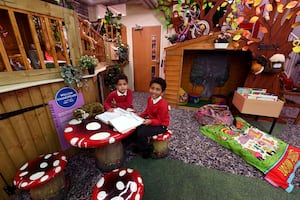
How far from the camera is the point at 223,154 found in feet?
5.78

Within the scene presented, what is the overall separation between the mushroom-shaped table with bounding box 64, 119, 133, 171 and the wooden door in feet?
10.3

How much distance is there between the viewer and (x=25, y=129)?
1.23 metres

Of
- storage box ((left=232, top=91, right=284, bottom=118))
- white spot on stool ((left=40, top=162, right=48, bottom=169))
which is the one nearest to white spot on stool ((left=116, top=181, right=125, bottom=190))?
white spot on stool ((left=40, top=162, right=48, bottom=169))

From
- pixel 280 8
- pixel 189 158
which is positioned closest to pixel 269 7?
pixel 280 8

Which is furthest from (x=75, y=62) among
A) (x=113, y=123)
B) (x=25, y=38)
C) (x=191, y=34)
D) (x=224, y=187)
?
(x=191, y=34)

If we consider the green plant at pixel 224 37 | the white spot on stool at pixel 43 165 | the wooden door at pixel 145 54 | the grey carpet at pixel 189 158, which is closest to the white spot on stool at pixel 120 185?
the grey carpet at pixel 189 158

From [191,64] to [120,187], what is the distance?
10.3 ft

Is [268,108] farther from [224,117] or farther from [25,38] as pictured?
[25,38]

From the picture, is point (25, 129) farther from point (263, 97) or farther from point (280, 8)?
point (280, 8)

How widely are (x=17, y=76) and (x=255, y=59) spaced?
3.26 meters

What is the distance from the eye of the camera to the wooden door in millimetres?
3803

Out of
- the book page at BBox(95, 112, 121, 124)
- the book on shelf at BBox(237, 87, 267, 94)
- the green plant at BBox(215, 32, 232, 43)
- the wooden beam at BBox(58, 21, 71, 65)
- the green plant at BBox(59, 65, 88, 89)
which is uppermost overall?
the green plant at BBox(215, 32, 232, 43)

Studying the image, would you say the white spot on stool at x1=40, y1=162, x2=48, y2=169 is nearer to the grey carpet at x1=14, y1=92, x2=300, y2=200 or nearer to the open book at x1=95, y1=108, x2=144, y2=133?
the grey carpet at x1=14, y1=92, x2=300, y2=200

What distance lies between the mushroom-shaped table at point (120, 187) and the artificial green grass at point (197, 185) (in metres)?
0.44
